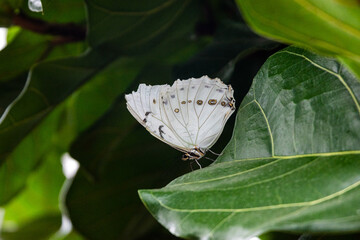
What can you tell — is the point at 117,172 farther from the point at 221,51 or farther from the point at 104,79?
the point at 221,51

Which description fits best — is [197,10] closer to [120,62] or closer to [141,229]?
[120,62]

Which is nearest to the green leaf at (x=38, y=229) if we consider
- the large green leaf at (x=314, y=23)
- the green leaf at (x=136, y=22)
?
the green leaf at (x=136, y=22)

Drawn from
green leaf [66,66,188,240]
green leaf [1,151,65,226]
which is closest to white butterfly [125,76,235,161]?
green leaf [66,66,188,240]

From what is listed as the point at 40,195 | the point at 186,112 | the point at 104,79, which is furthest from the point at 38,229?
the point at 186,112

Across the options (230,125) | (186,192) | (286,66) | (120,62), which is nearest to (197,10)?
(120,62)

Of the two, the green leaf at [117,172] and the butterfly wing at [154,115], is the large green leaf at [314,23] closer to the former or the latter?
the butterfly wing at [154,115]
